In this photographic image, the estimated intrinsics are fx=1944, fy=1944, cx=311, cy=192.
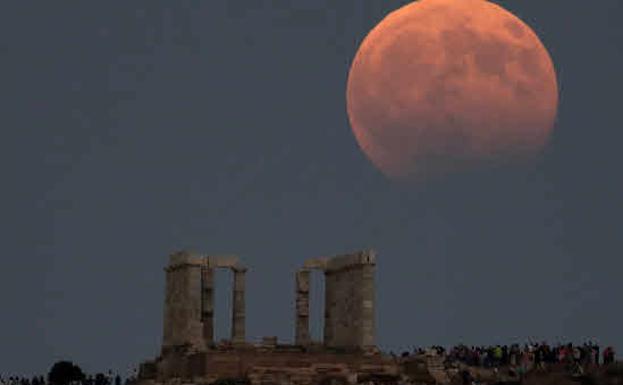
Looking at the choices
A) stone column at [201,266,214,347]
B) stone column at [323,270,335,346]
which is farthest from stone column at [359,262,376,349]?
stone column at [201,266,214,347]

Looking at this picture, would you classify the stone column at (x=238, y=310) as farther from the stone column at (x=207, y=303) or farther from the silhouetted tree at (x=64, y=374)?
the silhouetted tree at (x=64, y=374)

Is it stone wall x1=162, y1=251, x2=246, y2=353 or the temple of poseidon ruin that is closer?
the temple of poseidon ruin

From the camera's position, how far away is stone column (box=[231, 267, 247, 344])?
103000 millimetres

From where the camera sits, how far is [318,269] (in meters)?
104

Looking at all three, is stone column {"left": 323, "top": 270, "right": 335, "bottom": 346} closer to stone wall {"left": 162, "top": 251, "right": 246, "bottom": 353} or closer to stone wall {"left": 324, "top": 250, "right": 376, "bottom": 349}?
stone wall {"left": 324, "top": 250, "right": 376, "bottom": 349}

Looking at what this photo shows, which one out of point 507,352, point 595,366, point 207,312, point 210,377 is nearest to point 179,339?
point 207,312

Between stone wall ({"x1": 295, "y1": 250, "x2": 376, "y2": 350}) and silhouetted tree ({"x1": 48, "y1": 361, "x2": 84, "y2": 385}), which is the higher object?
stone wall ({"x1": 295, "y1": 250, "x2": 376, "y2": 350})

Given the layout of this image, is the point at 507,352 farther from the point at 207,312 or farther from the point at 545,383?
the point at 207,312

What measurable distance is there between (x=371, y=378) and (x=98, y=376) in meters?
18.4

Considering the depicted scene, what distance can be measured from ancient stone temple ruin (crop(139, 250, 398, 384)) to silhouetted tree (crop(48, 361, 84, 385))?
5267mm

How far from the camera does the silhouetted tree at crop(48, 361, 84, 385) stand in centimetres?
10643

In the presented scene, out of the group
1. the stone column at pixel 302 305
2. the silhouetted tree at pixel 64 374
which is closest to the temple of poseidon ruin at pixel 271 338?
the stone column at pixel 302 305

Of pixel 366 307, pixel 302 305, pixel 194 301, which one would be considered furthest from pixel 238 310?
pixel 366 307

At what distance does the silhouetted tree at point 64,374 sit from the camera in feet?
349
